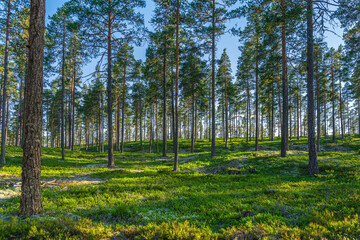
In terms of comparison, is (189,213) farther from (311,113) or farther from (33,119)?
(311,113)

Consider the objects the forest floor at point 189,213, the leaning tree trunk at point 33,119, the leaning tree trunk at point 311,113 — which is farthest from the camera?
the leaning tree trunk at point 311,113

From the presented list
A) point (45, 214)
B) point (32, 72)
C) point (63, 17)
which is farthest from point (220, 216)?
point (63, 17)

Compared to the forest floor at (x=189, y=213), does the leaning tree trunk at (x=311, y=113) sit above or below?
above

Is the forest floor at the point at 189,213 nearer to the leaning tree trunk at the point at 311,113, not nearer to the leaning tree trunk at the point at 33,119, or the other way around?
the leaning tree trunk at the point at 33,119

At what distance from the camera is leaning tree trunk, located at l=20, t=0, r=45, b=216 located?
4.49m

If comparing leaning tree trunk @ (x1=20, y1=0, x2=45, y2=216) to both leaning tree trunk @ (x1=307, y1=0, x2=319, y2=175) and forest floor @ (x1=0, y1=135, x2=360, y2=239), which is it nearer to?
forest floor @ (x1=0, y1=135, x2=360, y2=239)

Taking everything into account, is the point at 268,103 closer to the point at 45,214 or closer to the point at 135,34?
the point at 135,34

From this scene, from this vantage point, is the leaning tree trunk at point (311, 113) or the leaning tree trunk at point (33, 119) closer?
the leaning tree trunk at point (33, 119)

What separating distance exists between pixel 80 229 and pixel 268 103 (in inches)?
1348

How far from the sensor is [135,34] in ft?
47.1

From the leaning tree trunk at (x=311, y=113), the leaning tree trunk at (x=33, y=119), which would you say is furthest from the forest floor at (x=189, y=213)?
the leaning tree trunk at (x=311, y=113)

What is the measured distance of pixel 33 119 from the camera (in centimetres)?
455

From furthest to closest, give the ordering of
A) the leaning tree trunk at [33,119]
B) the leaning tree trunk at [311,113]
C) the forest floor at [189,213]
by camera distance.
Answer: the leaning tree trunk at [311,113]
the leaning tree trunk at [33,119]
the forest floor at [189,213]

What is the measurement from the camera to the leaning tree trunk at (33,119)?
449 cm
